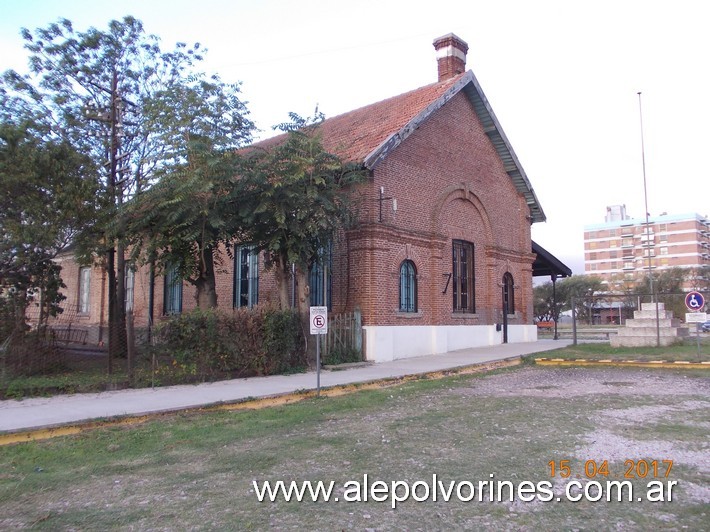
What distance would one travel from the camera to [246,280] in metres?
19.6

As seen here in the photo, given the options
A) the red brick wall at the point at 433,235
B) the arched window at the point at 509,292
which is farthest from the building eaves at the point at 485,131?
the arched window at the point at 509,292

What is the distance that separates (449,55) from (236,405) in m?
16.8

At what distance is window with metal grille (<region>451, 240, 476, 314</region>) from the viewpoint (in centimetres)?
2011

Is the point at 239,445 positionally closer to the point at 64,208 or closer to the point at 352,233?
the point at 64,208

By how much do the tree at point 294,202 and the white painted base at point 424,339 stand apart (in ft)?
8.54

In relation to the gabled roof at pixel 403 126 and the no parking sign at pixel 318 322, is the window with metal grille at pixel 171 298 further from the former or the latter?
the no parking sign at pixel 318 322

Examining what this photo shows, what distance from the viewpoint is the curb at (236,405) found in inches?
311

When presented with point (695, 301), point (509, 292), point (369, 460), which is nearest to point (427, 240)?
point (509, 292)

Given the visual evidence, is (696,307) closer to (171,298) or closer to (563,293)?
(171,298)

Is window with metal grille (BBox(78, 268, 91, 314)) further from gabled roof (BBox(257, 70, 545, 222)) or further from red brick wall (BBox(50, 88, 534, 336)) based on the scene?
gabled roof (BBox(257, 70, 545, 222))

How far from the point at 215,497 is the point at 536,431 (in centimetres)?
415

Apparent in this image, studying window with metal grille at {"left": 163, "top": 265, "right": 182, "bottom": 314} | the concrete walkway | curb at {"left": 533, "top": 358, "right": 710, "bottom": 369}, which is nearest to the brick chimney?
curb at {"left": 533, "top": 358, "right": 710, "bottom": 369}

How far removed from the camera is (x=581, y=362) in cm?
1595

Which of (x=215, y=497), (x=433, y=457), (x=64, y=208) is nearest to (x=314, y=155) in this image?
(x=64, y=208)
